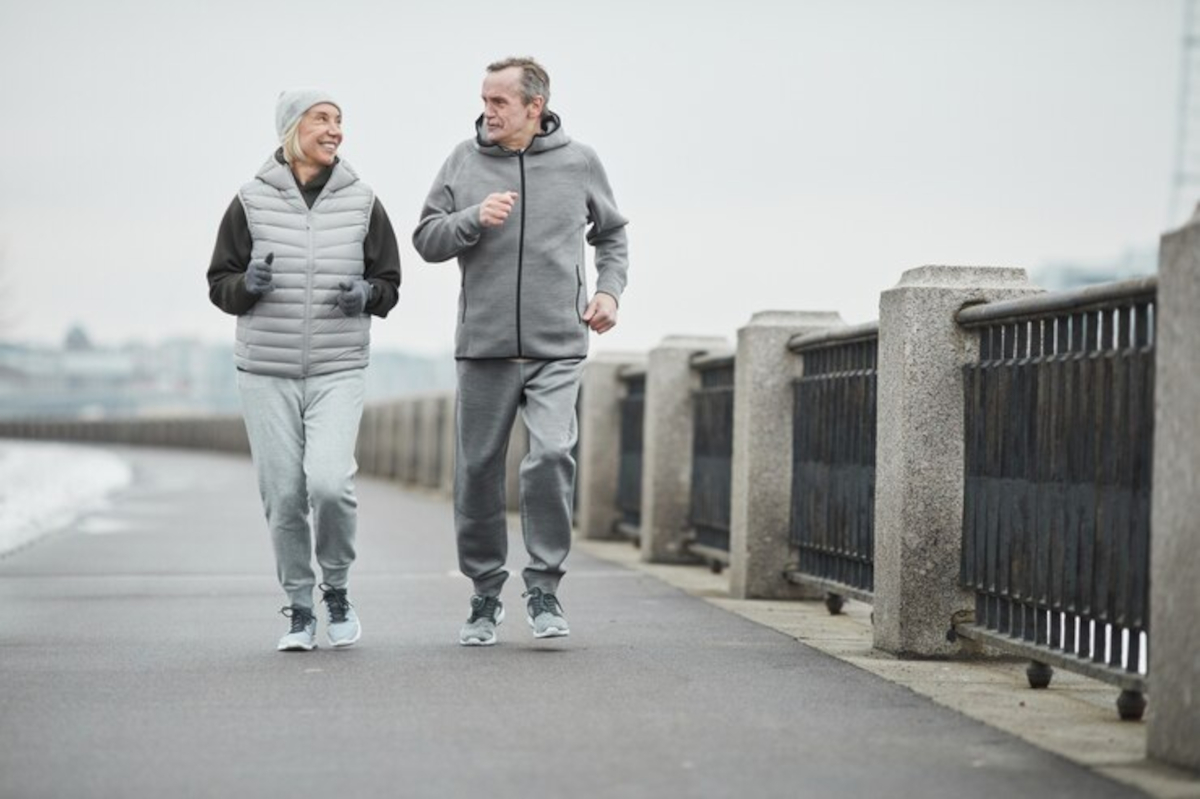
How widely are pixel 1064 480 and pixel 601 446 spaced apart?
30.9ft

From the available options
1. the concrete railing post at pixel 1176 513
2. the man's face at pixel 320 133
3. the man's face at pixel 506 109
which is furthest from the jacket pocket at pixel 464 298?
the concrete railing post at pixel 1176 513

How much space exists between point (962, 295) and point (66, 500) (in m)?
16.5

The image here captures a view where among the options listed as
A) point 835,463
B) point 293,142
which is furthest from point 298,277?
point 835,463

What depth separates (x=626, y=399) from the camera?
627 inches

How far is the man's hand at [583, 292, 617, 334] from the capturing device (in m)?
8.16

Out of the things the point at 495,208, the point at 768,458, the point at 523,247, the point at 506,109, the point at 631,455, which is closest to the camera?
the point at 495,208

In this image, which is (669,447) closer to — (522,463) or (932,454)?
(522,463)

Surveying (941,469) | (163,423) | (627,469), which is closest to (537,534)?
(941,469)

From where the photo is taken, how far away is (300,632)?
8102 millimetres

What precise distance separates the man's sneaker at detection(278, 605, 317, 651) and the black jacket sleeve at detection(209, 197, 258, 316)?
1047 millimetres

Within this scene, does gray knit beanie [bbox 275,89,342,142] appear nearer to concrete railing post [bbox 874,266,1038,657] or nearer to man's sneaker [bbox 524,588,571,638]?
man's sneaker [bbox 524,588,571,638]

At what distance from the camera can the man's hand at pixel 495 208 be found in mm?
7770

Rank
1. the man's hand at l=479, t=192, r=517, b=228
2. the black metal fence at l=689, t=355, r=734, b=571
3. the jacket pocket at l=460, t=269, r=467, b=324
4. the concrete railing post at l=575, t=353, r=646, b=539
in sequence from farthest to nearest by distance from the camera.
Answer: the concrete railing post at l=575, t=353, r=646, b=539, the black metal fence at l=689, t=355, r=734, b=571, the jacket pocket at l=460, t=269, r=467, b=324, the man's hand at l=479, t=192, r=517, b=228

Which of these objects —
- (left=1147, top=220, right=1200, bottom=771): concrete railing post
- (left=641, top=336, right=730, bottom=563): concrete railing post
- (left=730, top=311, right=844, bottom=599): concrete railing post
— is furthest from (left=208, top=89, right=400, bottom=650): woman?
(left=641, top=336, right=730, bottom=563): concrete railing post
